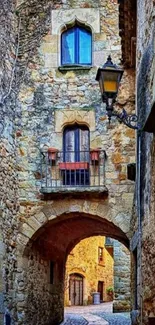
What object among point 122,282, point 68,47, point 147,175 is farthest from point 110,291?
point 147,175

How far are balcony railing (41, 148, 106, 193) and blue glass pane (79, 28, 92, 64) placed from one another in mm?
1837

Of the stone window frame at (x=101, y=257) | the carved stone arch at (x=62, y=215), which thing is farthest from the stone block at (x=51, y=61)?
the stone window frame at (x=101, y=257)

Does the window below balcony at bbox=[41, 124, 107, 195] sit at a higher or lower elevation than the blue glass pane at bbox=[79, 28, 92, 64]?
lower

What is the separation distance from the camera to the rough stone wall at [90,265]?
23578 mm

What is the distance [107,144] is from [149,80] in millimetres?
5771

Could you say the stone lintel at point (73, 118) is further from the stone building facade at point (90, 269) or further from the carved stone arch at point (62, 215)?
the stone building facade at point (90, 269)

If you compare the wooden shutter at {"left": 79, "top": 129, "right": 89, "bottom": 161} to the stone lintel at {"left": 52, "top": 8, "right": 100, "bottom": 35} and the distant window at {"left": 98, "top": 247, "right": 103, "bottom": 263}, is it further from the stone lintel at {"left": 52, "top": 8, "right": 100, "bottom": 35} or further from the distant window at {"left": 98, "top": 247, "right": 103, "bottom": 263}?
the distant window at {"left": 98, "top": 247, "right": 103, "bottom": 263}

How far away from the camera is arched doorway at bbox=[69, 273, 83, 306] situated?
23828 millimetres

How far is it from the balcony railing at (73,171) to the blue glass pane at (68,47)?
1.83 metres

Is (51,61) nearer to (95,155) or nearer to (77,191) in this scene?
(95,155)

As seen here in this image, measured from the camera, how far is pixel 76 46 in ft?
39.6

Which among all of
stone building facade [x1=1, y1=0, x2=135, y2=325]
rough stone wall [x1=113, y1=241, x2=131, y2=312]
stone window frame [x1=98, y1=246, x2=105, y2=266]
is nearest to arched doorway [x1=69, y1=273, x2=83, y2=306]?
stone window frame [x1=98, y1=246, x2=105, y2=266]

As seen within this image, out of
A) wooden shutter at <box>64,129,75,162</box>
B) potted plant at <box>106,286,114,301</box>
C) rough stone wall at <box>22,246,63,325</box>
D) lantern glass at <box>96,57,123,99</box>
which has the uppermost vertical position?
wooden shutter at <box>64,129,75,162</box>

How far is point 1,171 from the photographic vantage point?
1043cm
